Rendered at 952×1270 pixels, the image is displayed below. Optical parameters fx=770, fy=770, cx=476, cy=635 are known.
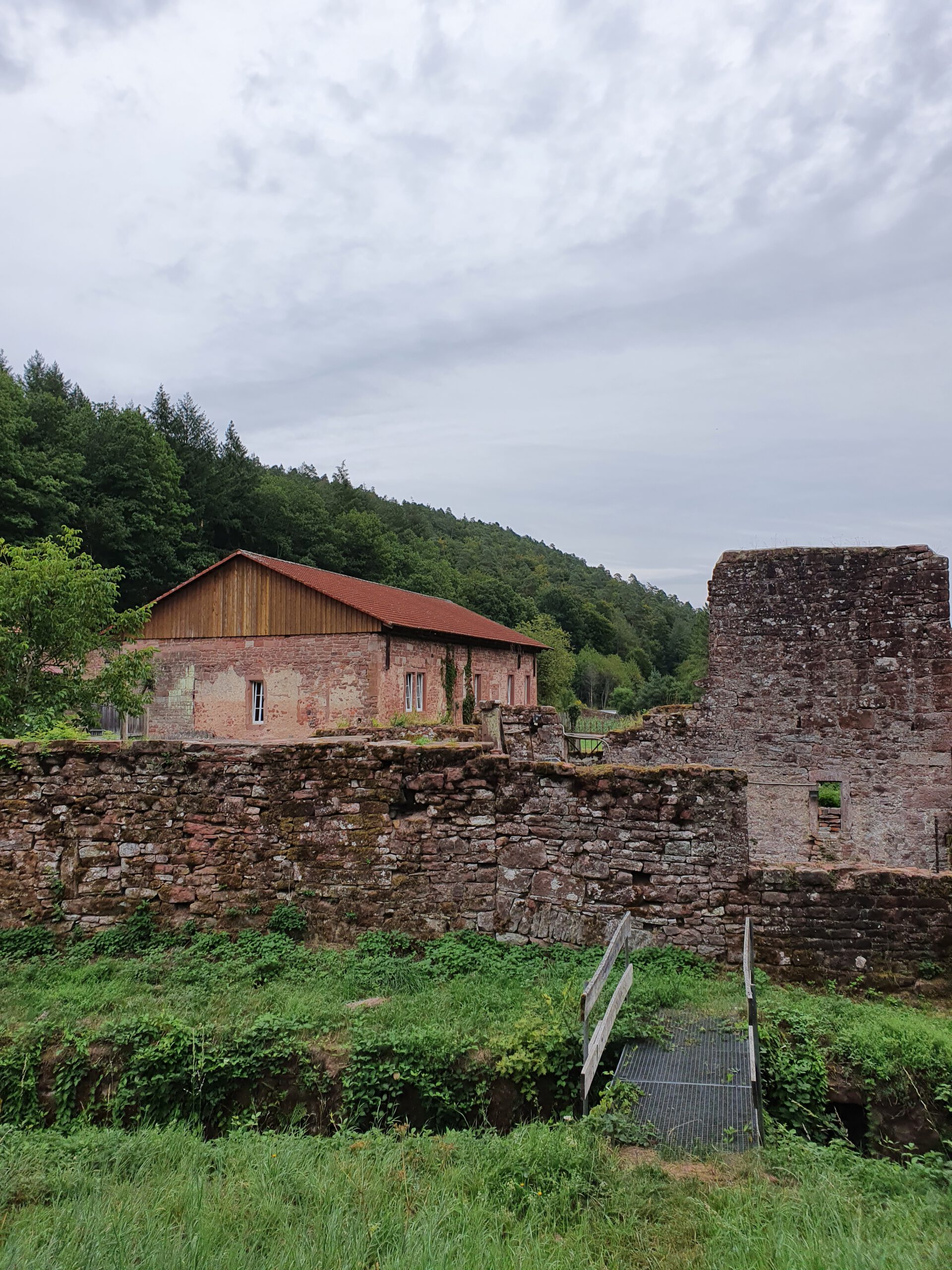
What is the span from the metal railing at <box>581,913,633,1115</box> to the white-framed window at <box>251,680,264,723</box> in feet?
69.8

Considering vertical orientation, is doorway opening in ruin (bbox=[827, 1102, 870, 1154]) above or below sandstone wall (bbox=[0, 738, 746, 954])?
below

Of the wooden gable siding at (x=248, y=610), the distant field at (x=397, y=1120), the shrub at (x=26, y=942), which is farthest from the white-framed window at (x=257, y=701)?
the distant field at (x=397, y=1120)

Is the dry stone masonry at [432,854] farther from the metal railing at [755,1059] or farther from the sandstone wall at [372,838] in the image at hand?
the metal railing at [755,1059]

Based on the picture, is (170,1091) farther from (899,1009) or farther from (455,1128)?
(899,1009)

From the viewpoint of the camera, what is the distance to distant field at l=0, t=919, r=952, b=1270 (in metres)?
3.66

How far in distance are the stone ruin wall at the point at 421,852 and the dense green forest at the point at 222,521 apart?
22.2 meters

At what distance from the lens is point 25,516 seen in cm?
3834

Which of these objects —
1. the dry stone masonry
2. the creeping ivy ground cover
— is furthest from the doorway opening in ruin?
the dry stone masonry

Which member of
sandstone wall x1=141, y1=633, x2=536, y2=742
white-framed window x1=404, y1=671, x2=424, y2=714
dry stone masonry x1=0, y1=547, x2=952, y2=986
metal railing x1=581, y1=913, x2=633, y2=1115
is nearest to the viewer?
metal railing x1=581, y1=913, x2=633, y2=1115

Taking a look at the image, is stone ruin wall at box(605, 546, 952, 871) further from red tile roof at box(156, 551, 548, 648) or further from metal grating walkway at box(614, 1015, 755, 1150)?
red tile roof at box(156, 551, 548, 648)

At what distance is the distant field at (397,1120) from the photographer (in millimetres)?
3664

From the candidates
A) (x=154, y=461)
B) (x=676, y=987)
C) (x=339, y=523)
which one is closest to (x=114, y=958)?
(x=676, y=987)

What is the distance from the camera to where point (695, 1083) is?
5.04m

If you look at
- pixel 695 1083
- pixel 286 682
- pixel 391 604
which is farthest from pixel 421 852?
pixel 391 604
